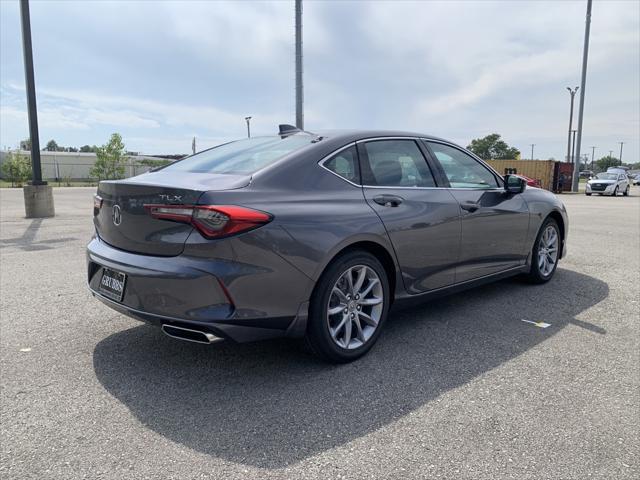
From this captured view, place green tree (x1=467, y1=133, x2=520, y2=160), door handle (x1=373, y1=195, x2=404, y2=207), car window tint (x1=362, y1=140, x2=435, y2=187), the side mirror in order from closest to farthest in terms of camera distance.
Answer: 1. door handle (x1=373, y1=195, x2=404, y2=207)
2. car window tint (x1=362, y1=140, x2=435, y2=187)
3. the side mirror
4. green tree (x1=467, y1=133, x2=520, y2=160)

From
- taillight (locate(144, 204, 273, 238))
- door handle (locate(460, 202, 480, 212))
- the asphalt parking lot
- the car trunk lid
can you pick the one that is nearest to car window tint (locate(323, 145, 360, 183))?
the car trunk lid

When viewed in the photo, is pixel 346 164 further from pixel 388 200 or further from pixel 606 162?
pixel 606 162

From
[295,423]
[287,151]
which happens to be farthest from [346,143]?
[295,423]

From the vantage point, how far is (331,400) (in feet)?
9.70

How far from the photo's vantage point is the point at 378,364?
3.47m

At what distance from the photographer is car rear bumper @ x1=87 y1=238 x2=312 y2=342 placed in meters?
2.81

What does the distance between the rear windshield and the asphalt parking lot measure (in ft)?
4.28

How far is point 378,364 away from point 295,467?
1273 millimetres

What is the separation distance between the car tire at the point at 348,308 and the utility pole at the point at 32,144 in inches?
461

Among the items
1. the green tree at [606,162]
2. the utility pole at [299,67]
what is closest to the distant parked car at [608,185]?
the utility pole at [299,67]

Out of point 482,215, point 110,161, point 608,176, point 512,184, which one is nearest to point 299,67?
point 512,184

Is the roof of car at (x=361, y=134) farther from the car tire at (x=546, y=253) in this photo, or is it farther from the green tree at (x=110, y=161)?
the green tree at (x=110, y=161)

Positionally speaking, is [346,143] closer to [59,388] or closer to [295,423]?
[295,423]

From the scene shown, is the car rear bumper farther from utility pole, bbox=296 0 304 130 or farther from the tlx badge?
utility pole, bbox=296 0 304 130
